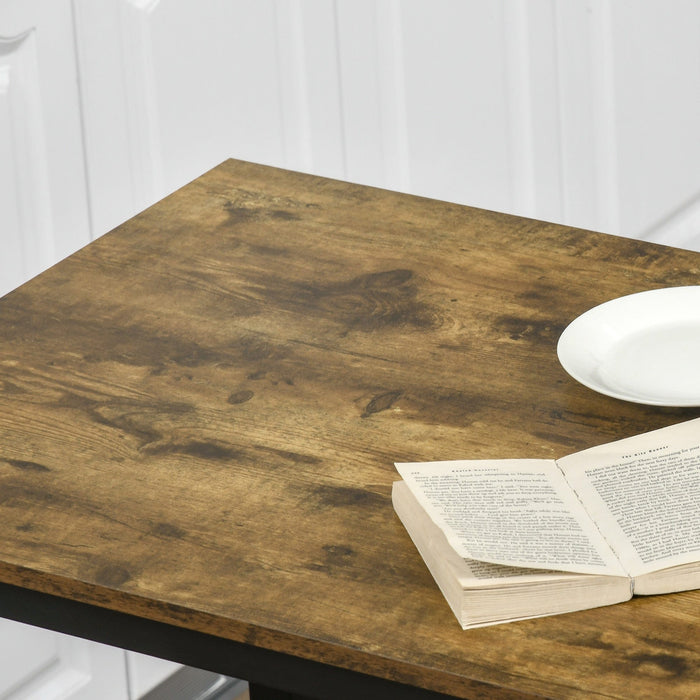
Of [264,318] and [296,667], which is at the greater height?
[264,318]

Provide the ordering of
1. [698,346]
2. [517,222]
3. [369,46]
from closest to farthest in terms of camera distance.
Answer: [698,346], [517,222], [369,46]

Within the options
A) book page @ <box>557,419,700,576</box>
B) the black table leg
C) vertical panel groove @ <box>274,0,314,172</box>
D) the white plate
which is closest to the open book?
book page @ <box>557,419,700,576</box>

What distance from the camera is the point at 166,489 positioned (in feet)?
3.61

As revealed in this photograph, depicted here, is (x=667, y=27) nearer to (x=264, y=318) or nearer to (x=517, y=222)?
(x=517, y=222)

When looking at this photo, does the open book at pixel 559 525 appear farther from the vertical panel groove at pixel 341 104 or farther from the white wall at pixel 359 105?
the vertical panel groove at pixel 341 104

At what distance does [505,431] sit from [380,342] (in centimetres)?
21

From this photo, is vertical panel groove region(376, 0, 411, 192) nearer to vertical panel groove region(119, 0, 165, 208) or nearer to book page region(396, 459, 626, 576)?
vertical panel groove region(119, 0, 165, 208)

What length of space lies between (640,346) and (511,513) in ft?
1.21

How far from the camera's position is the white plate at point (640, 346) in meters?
1.24

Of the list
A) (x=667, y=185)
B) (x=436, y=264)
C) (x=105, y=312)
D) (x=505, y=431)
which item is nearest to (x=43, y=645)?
(x=105, y=312)

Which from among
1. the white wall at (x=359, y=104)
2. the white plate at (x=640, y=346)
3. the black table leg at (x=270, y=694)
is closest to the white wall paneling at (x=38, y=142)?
the white wall at (x=359, y=104)

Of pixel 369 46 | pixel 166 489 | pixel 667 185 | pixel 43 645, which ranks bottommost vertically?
pixel 43 645

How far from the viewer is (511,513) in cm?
100

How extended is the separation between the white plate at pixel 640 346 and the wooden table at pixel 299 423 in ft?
0.08
